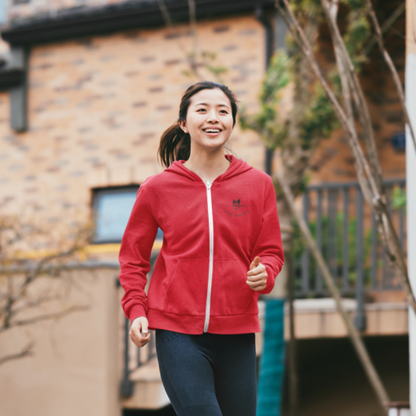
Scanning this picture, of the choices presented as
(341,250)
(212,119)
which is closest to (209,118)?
(212,119)

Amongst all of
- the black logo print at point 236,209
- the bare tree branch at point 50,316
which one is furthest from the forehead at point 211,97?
the bare tree branch at point 50,316

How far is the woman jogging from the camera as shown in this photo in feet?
6.26

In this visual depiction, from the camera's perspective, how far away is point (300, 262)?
684 centimetres

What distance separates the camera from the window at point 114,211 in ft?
27.6

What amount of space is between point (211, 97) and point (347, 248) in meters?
4.70

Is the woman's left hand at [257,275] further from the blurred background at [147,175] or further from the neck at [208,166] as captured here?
the blurred background at [147,175]

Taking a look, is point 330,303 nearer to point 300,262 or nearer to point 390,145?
point 300,262

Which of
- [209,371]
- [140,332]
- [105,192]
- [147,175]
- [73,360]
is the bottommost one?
[73,360]

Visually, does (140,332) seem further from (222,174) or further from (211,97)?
(211,97)

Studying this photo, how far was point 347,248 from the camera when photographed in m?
6.44

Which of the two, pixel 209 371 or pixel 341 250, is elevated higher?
pixel 341 250

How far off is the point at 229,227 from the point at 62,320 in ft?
14.2

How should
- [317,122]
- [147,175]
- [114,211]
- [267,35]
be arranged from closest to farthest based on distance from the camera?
[317,122]
[267,35]
[147,175]
[114,211]

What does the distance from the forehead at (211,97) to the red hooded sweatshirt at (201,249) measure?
215mm
